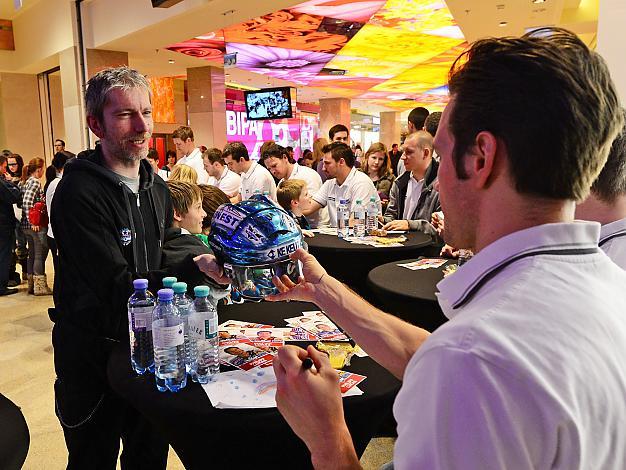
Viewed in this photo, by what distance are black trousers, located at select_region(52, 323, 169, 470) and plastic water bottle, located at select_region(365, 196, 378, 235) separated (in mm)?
2834

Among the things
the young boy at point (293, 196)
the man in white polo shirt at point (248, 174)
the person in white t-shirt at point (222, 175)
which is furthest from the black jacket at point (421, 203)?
the person in white t-shirt at point (222, 175)

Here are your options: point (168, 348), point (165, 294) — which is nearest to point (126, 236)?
point (165, 294)

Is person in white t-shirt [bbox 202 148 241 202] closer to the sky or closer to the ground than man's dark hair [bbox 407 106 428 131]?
closer to the ground

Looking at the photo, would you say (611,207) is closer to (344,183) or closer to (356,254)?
(356,254)

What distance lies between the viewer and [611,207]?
1641 millimetres

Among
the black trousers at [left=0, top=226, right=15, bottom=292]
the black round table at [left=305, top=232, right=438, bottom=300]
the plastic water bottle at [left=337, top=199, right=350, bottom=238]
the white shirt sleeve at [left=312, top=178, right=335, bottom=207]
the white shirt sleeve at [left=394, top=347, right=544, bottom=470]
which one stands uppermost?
the white shirt sleeve at [left=394, top=347, right=544, bottom=470]

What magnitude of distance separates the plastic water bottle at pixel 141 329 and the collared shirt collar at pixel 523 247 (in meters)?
1.06

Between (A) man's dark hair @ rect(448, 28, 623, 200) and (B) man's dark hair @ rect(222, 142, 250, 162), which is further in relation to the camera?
(B) man's dark hair @ rect(222, 142, 250, 162)

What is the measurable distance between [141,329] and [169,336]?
0.71 ft

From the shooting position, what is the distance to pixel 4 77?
1127 centimetres

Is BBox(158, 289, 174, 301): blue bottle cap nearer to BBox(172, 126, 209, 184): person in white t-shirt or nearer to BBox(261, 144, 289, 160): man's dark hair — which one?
BBox(261, 144, 289, 160): man's dark hair

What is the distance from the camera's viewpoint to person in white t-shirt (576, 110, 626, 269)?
5.24ft

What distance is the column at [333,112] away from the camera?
19.5m

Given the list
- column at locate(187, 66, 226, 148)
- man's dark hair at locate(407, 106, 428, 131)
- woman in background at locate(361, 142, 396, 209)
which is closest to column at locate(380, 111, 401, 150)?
column at locate(187, 66, 226, 148)
